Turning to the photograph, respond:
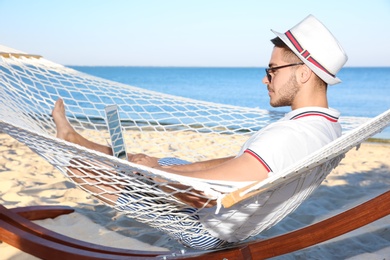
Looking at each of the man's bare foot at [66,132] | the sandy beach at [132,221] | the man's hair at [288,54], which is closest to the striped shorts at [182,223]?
the man's bare foot at [66,132]

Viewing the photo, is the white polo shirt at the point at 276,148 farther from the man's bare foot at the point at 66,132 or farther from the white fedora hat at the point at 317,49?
the man's bare foot at the point at 66,132

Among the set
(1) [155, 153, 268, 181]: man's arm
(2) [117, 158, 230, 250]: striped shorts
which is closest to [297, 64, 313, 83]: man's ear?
(1) [155, 153, 268, 181]: man's arm

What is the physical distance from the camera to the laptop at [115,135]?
1677 millimetres

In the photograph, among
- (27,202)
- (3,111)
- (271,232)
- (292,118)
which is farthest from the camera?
(27,202)

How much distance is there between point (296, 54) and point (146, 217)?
590mm

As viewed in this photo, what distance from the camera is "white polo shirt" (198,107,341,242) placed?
1.31 metres

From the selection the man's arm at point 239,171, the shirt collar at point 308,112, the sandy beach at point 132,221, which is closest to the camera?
the man's arm at point 239,171

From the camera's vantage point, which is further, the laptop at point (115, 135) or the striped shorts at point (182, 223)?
the laptop at point (115, 135)

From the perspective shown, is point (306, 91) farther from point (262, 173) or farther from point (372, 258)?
point (372, 258)

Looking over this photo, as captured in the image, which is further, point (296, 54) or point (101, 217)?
point (101, 217)

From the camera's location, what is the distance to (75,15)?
25.9 metres

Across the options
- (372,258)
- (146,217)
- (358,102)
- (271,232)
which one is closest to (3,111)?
(146,217)

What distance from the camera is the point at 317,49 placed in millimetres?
1460

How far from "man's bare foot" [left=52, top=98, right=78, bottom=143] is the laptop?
0.59ft
